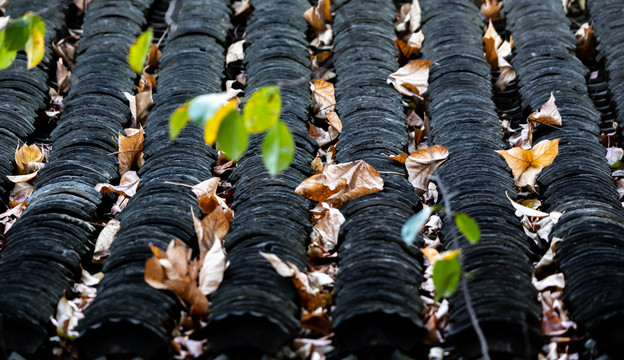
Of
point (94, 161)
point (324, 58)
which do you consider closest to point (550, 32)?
point (324, 58)

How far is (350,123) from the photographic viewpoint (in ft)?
13.0

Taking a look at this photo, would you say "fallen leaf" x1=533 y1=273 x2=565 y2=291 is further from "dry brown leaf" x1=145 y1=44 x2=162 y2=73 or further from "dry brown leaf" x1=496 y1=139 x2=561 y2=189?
"dry brown leaf" x1=145 y1=44 x2=162 y2=73

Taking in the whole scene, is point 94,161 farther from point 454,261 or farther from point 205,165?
point 454,261

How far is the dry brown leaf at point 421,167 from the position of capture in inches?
140

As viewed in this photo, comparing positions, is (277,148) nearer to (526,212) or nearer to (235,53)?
(526,212)

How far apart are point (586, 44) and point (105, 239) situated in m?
2.68

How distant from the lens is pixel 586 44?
4.64m

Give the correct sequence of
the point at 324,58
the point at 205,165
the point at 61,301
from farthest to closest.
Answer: the point at 324,58 < the point at 205,165 < the point at 61,301

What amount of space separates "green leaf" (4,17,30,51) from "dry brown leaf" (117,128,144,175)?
1.12 metres

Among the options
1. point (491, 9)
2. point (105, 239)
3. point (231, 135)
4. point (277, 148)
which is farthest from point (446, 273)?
point (491, 9)

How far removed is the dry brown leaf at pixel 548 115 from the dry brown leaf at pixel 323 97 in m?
0.89

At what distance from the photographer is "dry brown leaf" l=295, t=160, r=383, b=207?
3.41m

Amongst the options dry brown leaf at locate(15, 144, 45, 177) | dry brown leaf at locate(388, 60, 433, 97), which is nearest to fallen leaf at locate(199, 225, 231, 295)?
dry brown leaf at locate(15, 144, 45, 177)

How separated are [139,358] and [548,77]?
248 cm
